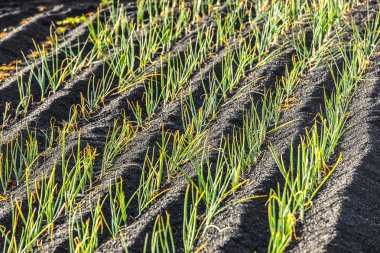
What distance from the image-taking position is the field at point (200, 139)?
2369 mm

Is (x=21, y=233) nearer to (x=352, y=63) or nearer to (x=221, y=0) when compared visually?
(x=352, y=63)

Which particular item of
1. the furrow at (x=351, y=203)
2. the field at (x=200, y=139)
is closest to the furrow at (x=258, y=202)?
the field at (x=200, y=139)

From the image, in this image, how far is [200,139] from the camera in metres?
2.82

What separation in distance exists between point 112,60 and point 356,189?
1.57 m

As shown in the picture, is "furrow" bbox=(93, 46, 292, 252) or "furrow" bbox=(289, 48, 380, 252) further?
"furrow" bbox=(93, 46, 292, 252)

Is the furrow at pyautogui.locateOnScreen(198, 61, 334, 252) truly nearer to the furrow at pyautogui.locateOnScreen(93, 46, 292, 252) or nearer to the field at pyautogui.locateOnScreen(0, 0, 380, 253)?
the field at pyautogui.locateOnScreen(0, 0, 380, 253)

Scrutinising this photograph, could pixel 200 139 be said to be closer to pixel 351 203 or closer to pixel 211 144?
pixel 211 144

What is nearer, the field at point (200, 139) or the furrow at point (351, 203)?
the furrow at point (351, 203)

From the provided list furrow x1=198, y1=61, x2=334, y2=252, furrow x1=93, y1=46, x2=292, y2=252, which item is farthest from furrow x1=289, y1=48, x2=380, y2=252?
furrow x1=93, y1=46, x2=292, y2=252

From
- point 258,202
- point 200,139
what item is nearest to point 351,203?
point 258,202

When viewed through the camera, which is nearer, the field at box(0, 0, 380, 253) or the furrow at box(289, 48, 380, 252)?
the furrow at box(289, 48, 380, 252)

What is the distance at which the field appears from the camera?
2.37 m

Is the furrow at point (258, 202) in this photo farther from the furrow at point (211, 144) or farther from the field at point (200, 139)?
the furrow at point (211, 144)

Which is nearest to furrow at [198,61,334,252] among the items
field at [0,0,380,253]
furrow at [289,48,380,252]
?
field at [0,0,380,253]
